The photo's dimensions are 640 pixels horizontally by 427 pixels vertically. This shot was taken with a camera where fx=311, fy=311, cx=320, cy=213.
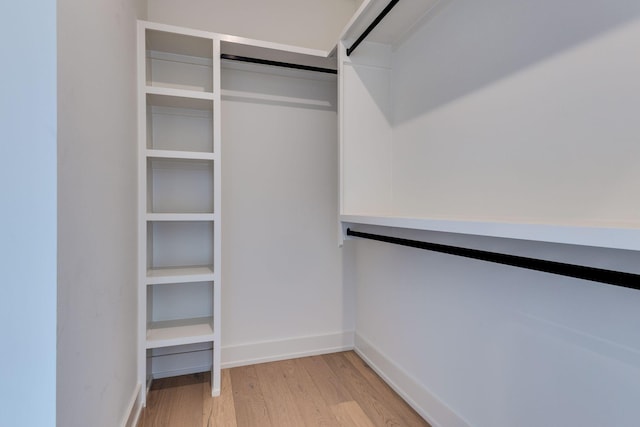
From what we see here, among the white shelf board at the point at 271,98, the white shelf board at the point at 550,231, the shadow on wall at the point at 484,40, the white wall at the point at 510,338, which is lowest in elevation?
the white wall at the point at 510,338

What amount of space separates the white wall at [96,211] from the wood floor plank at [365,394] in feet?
3.47

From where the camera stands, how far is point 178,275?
156cm

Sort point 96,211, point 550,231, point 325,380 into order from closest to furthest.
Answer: point 550,231 < point 96,211 < point 325,380

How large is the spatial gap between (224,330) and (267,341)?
0.28 meters

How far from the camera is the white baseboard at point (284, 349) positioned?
1.91m

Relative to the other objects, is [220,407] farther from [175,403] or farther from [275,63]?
[275,63]

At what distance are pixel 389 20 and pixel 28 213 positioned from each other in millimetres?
1503

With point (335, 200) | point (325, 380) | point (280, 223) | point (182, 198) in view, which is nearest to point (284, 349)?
point (325, 380)

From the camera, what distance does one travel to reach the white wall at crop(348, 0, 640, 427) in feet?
2.50

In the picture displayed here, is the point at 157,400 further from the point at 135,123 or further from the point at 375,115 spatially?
the point at 375,115

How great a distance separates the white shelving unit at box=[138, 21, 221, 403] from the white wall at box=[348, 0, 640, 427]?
98 centimetres

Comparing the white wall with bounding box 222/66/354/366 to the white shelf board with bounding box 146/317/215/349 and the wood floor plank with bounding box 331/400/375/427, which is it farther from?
the wood floor plank with bounding box 331/400/375/427

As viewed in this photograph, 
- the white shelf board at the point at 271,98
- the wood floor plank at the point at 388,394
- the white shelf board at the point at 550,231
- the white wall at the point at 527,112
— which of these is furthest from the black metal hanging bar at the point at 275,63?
the wood floor plank at the point at 388,394

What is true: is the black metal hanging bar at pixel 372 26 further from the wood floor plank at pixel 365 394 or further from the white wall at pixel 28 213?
the wood floor plank at pixel 365 394
